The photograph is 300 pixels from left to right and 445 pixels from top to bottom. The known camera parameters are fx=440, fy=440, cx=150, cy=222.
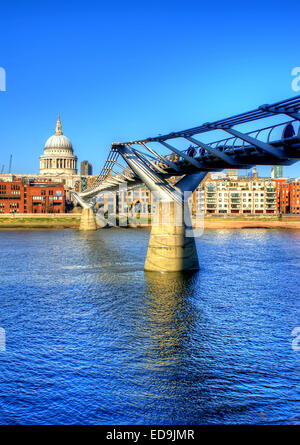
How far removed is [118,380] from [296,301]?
18717 millimetres

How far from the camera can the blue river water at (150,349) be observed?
16.6 m

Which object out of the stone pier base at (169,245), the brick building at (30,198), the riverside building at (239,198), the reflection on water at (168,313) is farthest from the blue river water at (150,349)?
the riverside building at (239,198)

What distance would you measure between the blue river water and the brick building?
111174 millimetres

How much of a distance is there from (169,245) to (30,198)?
389ft

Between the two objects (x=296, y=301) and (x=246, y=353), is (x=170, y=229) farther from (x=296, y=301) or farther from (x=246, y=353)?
(x=246, y=353)

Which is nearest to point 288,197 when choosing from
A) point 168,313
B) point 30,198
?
point 30,198

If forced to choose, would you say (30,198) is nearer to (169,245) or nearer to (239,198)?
(239,198)

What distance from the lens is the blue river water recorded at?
16594mm

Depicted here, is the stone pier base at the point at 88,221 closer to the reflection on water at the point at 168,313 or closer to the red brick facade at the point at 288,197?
the red brick facade at the point at 288,197

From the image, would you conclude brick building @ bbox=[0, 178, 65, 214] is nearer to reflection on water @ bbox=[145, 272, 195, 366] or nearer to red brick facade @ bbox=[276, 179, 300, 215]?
red brick facade @ bbox=[276, 179, 300, 215]

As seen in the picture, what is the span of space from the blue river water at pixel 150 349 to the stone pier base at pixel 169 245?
1.22 metres

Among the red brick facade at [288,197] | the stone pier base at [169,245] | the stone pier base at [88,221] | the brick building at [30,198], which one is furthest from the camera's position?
the red brick facade at [288,197]

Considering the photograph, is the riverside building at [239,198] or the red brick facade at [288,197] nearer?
the red brick facade at [288,197]

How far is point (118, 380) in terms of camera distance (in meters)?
18.9
